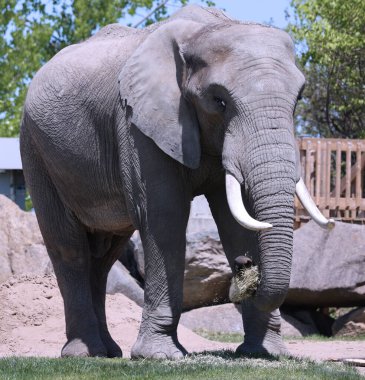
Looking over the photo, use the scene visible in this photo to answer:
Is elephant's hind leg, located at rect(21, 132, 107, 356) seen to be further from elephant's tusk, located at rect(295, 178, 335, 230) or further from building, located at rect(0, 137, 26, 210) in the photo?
building, located at rect(0, 137, 26, 210)

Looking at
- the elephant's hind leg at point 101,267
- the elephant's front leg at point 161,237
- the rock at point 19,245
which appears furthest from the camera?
the rock at point 19,245

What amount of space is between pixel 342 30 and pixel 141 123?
16960 millimetres

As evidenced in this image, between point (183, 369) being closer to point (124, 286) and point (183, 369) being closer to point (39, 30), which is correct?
point (124, 286)

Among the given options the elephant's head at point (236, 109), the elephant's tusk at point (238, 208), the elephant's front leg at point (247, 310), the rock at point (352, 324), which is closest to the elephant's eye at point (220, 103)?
the elephant's head at point (236, 109)

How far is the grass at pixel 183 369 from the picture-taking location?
7.54 metres

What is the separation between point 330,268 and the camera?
559 inches

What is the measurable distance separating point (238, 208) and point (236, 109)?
2.36 ft

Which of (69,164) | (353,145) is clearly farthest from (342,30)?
(69,164)

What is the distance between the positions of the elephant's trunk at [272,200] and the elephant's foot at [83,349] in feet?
8.41

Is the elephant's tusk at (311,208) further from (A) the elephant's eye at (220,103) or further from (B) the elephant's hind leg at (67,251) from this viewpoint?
(B) the elephant's hind leg at (67,251)

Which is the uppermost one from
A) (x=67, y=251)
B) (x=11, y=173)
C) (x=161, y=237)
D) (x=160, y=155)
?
(x=160, y=155)

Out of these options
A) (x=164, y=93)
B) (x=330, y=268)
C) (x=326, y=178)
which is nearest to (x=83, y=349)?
(x=164, y=93)

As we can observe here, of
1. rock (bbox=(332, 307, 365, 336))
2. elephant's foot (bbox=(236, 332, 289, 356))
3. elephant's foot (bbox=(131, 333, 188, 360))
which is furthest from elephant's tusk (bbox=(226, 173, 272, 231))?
rock (bbox=(332, 307, 365, 336))

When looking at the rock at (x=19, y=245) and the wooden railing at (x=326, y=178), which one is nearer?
the rock at (x=19, y=245)
